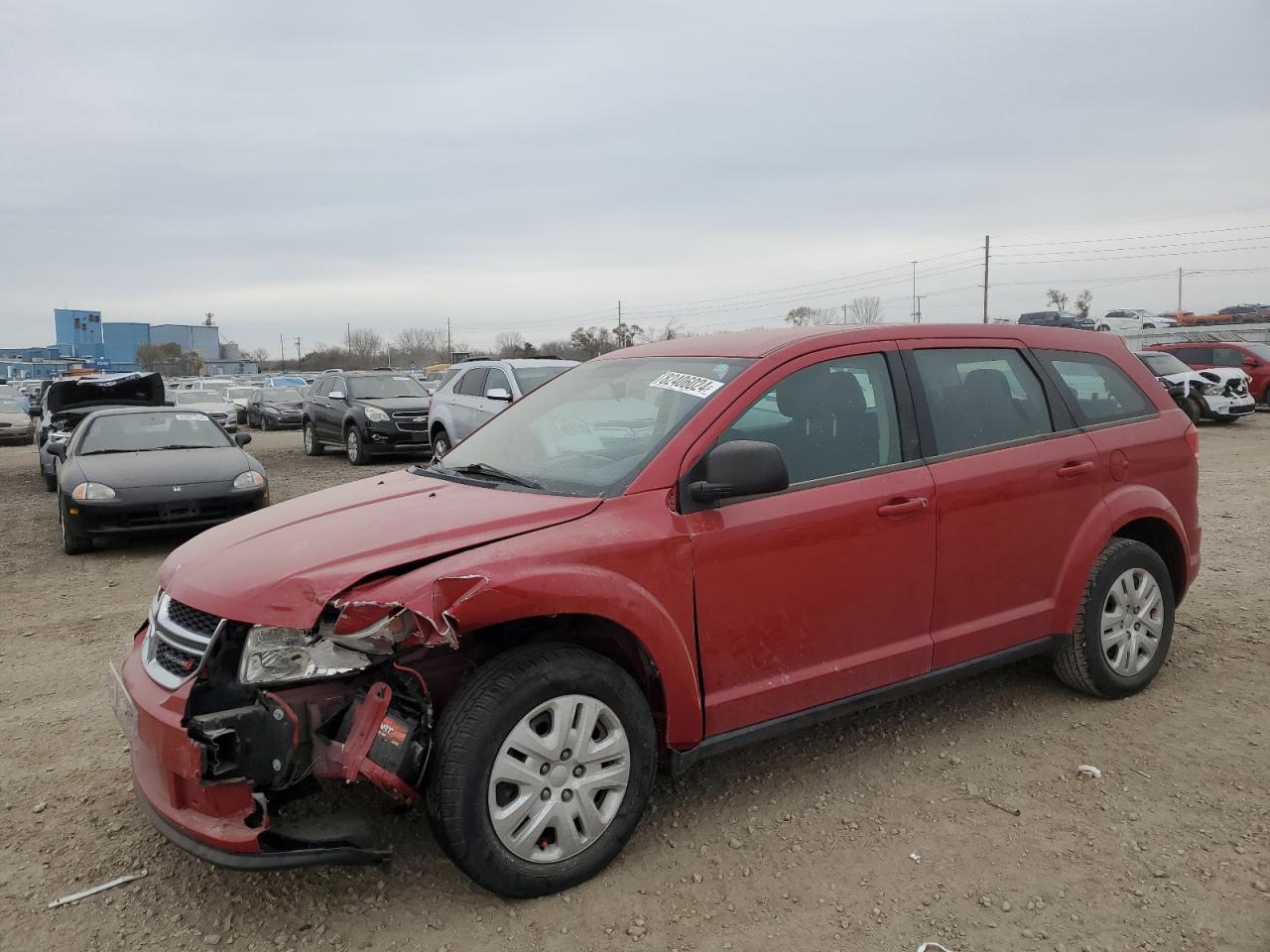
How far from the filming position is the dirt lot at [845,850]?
267cm

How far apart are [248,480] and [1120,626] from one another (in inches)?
281

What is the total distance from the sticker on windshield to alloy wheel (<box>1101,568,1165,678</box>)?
216cm

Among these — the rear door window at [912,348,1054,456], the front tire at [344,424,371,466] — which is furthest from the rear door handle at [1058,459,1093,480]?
the front tire at [344,424,371,466]

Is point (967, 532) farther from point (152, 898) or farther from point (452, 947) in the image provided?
point (152, 898)

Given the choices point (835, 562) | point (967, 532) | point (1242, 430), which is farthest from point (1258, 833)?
point (1242, 430)

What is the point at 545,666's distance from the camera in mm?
2742

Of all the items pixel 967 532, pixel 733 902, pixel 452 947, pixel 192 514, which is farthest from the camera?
pixel 192 514

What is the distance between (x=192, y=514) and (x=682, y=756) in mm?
6448

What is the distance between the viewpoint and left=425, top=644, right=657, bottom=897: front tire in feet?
8.61

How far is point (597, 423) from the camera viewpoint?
3662 mm

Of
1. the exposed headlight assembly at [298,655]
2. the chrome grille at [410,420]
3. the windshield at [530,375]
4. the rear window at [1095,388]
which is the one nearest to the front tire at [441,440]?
the chrome grille at [410,420]

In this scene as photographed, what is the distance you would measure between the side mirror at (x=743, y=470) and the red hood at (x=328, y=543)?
40 centimetres

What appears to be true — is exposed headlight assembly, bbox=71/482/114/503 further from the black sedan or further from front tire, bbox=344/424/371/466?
front tire, bbox=344/424/371/466

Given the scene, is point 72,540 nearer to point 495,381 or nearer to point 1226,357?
point 495,381
